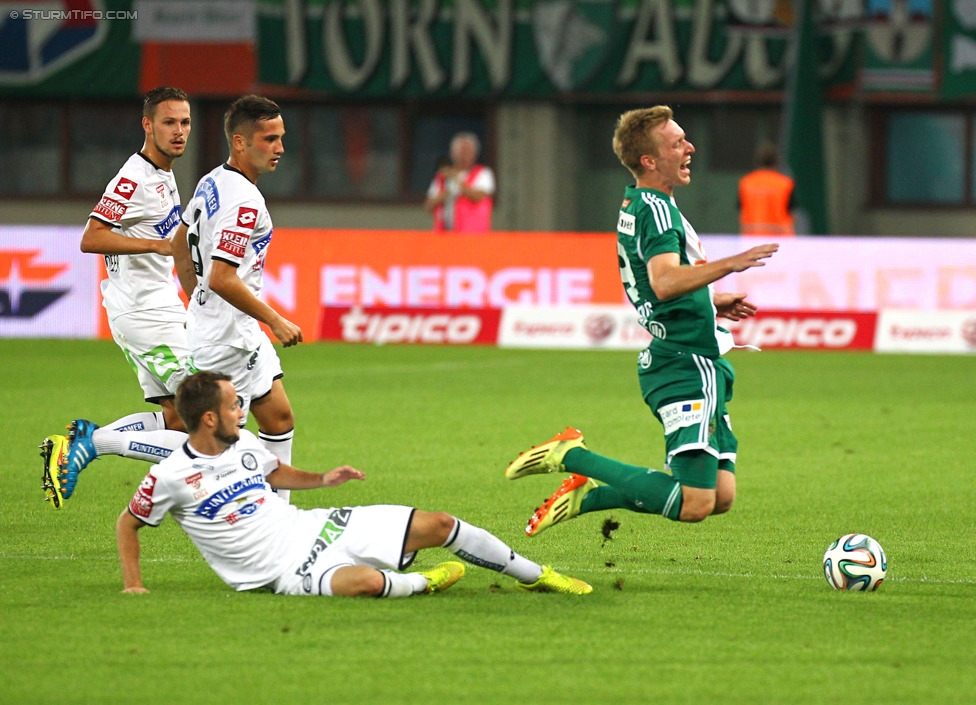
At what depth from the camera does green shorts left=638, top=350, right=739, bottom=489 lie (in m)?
6.36

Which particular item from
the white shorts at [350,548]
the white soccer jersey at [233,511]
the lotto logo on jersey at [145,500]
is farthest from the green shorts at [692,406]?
the lotto logo on jersey at [145,500]

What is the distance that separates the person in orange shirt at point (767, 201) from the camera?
1984 centimetres


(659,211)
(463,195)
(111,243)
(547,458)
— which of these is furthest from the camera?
(463,195)

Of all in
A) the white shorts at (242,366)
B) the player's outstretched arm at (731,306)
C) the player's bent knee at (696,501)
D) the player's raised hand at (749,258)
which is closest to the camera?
the player's raised hand at (749,258)

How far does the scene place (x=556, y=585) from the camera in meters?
6.34

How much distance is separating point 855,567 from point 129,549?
282 centimetres

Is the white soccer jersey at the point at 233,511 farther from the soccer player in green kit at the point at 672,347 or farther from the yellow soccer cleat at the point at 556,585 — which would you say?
the soccer player in green kit at the point at 672,347

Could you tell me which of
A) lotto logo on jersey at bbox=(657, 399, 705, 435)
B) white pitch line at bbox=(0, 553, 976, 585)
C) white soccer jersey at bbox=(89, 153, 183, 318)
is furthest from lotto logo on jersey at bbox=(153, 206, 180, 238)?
lotto logo on jersey at bbox=(657, 399, 705, 435)

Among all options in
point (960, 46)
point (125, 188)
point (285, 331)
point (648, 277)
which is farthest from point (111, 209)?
point (960, 46)

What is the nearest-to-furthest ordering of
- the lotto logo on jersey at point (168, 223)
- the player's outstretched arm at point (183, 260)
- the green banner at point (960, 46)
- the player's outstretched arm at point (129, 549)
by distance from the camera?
the player's outstretched arm at point (129, 549) → the player's outstretched arm at point (183, 260) → the lotto logo on jersey at point (168, 223) → the green banner at point (960, 46)

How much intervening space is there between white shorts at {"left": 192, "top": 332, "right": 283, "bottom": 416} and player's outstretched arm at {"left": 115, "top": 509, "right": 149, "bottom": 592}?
42.4 inches

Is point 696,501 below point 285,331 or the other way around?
below

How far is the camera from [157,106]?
306 inches

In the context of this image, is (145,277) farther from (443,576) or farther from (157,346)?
(443,576)
